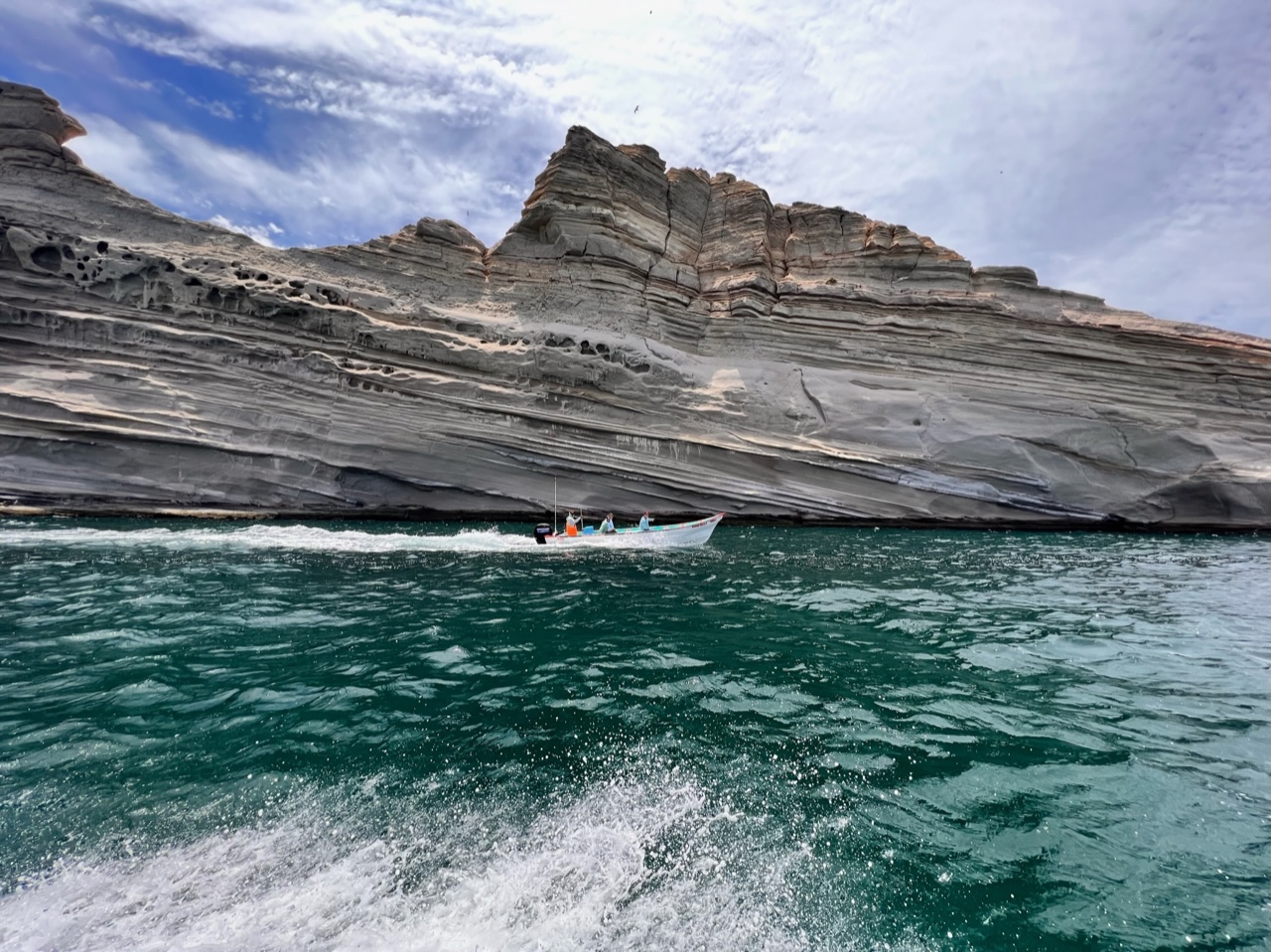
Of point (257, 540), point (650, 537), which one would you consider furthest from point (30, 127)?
point (650, 537)

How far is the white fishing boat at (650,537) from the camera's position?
746 inches

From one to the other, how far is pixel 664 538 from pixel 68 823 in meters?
15.8

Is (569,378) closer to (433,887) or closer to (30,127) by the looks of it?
(433,887)

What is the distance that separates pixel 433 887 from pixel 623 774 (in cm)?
180

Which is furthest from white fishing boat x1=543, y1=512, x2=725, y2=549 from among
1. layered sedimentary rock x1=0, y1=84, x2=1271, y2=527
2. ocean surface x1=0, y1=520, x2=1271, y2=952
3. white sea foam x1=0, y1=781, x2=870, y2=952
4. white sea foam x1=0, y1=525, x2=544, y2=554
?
white sea foam x1=0, y1=781, x2=870, y2=952

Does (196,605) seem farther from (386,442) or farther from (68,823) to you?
(386,442)

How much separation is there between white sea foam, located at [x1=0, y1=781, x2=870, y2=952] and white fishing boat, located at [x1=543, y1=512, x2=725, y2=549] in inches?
572

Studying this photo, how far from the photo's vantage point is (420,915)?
3.27m

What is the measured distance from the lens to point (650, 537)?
19.2 meters

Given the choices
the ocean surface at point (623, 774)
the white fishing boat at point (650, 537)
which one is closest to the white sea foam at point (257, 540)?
the white fishing boat at point (650, 537)

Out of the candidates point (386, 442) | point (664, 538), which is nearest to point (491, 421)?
point (386, 442)

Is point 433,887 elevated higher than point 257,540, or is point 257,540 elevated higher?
point 433,887

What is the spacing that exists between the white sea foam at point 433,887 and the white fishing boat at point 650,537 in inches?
572

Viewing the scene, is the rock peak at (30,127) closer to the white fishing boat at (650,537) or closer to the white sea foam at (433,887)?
the white fishing boat at (650,537)
